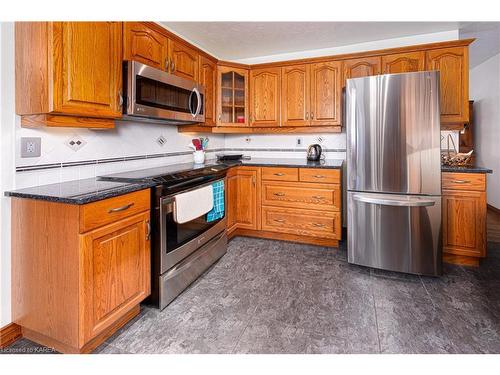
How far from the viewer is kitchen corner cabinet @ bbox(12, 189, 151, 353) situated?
1474 millimetres

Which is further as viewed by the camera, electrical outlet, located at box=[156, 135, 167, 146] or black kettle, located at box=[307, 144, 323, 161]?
black kettle, located at box=[307, 144, 323, 161]

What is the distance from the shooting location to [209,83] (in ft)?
11.0

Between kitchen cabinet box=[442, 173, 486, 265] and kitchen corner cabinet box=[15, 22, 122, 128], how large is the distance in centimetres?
292

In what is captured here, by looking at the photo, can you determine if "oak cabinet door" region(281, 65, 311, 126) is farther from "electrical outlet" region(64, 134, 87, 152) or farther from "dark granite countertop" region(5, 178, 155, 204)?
"electrical outlet" region(64, 134, 87, 152)

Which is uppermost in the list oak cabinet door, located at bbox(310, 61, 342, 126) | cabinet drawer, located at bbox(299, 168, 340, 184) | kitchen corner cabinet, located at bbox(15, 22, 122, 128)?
oak cabinet door, located at bbox(310, 61, 342, 126)

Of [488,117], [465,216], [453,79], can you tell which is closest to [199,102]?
[453,79]

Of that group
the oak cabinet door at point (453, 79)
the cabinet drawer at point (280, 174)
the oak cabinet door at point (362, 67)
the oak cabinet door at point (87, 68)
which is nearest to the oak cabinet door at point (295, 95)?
the oak cabinet door at point (362, 67)

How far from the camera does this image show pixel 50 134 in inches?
73.2

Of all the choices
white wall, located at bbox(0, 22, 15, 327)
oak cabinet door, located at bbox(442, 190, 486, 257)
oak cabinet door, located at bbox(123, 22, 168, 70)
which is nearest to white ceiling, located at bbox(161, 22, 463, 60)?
oak cabinet door, located at bbox(123, 22, 168, 70)

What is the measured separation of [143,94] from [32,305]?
1499 millimetres

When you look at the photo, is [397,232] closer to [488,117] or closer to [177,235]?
[177,235]

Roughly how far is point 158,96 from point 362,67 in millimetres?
2229
